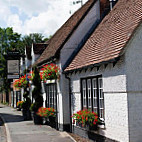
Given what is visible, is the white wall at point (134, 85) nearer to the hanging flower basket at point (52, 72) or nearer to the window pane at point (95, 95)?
the window pane at point (95, 95)

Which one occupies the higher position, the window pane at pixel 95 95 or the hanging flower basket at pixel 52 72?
the hanging flower basket at pixel 52 72

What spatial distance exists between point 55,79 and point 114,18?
16.8 ft

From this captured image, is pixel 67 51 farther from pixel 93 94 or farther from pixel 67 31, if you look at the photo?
pixel 93 94

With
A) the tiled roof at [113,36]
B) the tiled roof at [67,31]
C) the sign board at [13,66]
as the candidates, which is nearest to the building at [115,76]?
the tiled roof at [113,36]

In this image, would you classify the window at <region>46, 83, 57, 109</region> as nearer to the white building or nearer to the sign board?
the white building

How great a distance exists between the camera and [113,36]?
11.7 meters

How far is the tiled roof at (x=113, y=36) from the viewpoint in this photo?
10.3 metres

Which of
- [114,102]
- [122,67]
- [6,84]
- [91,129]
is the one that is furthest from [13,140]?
[6,84]

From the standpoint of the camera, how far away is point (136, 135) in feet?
31.1

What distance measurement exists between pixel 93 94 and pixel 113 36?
261 cm

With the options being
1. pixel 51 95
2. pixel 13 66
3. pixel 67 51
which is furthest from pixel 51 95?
pixel 13 66

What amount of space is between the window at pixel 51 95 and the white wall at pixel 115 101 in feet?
20.9

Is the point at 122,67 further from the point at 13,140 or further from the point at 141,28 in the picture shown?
the point at 13,140

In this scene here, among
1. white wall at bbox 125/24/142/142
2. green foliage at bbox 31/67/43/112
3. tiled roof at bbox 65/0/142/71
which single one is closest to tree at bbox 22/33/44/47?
green foliage at bbox 31/67/43/112
